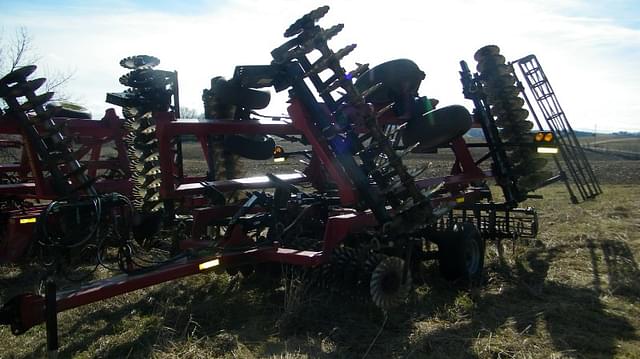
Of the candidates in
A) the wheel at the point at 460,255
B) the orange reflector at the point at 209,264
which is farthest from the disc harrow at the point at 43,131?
the wheel at the point at 460,255

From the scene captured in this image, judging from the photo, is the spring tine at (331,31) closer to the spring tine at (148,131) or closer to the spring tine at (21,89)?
the spring tine at (148,131)

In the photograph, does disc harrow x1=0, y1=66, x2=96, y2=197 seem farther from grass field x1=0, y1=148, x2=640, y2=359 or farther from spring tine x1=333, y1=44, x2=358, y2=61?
spring tine x1=333, y1=44, x2=358, y2=61

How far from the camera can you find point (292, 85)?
200 inches

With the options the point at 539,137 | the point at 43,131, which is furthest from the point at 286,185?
the point at 539,137

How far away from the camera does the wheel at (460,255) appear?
5836 mm

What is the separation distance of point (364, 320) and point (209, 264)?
135 centimetres

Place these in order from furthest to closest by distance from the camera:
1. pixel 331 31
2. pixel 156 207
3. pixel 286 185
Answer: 1. pixel 156 207
2. pixel 286 185
3. pixel 331 31

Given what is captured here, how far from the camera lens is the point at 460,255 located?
5.82 m

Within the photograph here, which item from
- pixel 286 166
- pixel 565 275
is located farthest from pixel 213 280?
pixel 286 166

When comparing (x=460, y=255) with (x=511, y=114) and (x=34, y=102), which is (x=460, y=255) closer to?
(x=511, y=114)

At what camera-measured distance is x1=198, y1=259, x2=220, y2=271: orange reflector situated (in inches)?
179

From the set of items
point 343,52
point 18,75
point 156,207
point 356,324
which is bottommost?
point 356,324

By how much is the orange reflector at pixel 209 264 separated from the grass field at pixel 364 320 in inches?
18.6

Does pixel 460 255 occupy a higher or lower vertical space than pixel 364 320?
higher
